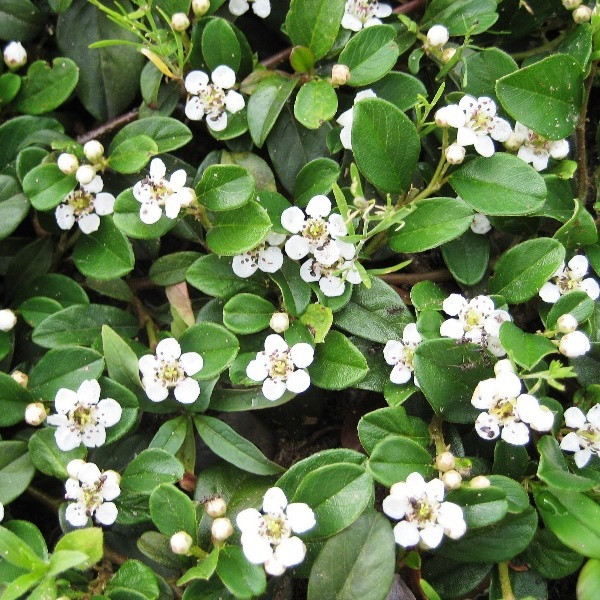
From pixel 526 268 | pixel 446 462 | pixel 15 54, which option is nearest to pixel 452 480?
pixel 446 462

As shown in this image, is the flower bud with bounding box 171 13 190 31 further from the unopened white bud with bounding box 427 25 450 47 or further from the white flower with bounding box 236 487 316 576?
the white flower with bounding box 236 487 316 576

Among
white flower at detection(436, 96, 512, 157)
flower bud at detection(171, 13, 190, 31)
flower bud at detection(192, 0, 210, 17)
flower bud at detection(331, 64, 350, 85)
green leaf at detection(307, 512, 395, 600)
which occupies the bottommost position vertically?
green leaf at detection(307, 512, 395, 600)

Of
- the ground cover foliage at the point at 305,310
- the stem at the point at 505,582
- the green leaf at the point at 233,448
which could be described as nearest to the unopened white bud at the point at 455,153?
the ground cover foliage at the point at 305,310

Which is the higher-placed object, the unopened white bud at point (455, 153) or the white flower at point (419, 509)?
the unopened white bud at point (455, 153)

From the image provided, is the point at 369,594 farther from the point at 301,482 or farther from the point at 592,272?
the point at 592,272

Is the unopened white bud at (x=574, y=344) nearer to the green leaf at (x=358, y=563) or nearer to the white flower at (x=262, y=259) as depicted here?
the green leaf at (x=358, y=563)

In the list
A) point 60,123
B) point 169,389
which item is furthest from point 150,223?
point 60,123

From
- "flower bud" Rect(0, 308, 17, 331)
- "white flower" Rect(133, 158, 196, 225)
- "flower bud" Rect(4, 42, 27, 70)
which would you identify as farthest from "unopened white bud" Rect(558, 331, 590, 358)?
"flower bud" Rect(4, 42, 27, 70)
